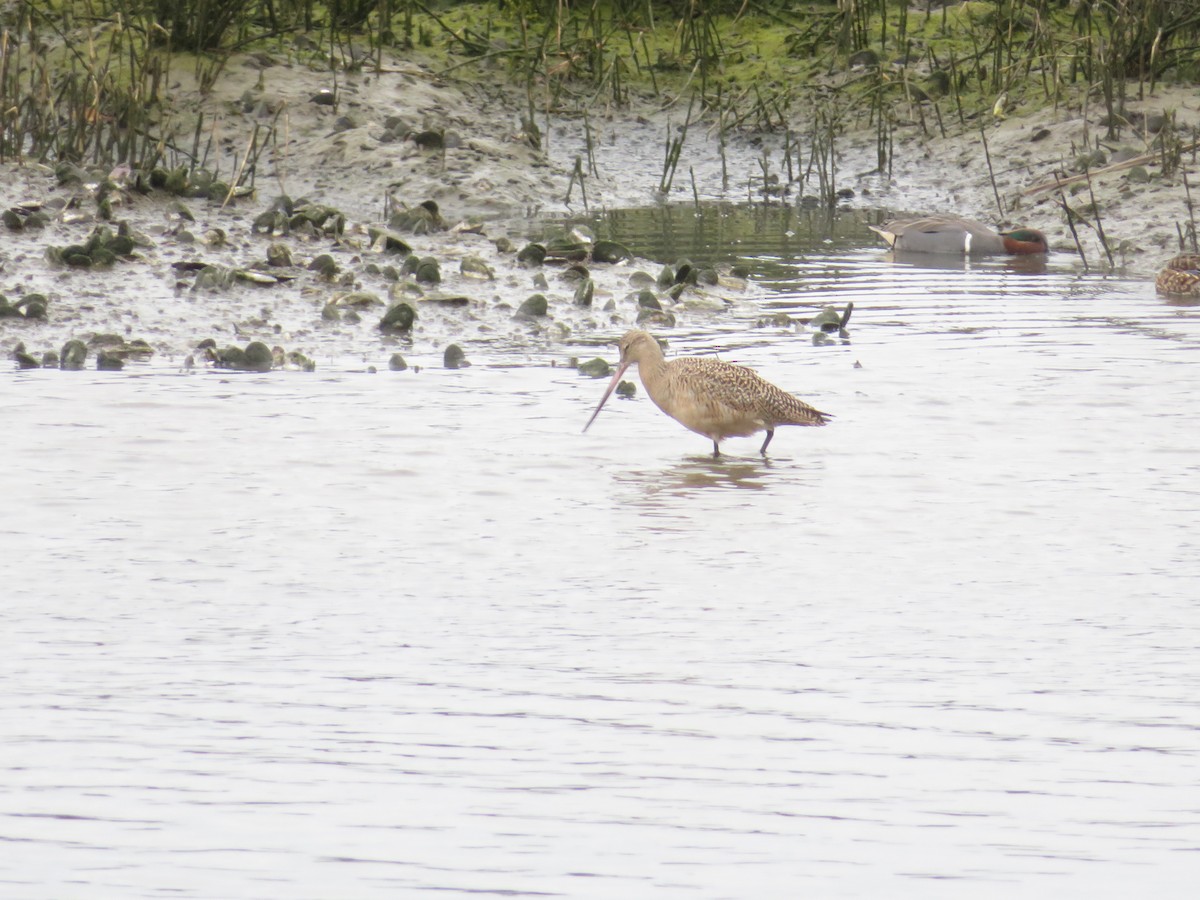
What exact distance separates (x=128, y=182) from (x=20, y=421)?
5.55m

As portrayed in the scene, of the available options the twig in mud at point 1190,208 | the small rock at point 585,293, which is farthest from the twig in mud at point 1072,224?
the small rock at point 585,293

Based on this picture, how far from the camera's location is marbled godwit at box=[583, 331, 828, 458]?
904 centimetres

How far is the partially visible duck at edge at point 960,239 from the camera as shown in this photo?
15.4 metres

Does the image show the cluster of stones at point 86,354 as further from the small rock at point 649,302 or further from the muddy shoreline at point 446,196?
the small rock at point 649,302

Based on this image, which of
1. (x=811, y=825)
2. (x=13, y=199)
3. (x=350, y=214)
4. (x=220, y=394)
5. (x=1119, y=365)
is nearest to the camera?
(x=811, y=825)

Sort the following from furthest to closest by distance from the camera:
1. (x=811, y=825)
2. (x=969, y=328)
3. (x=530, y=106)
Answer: (x=530, y=106) → (x=969, y=328) → (x=811, y=825)

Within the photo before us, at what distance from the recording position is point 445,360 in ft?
35.6

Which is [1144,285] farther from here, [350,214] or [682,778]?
[682,778]

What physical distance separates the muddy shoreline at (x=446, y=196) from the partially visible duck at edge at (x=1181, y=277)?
98 cm

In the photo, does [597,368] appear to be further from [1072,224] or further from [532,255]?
[1072,224]

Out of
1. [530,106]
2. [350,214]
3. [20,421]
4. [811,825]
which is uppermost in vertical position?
[530,106]

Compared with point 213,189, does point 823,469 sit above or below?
below

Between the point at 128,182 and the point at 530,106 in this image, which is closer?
the point at 128,182

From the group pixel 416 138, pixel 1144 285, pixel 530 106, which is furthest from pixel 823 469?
pixel 530 106
